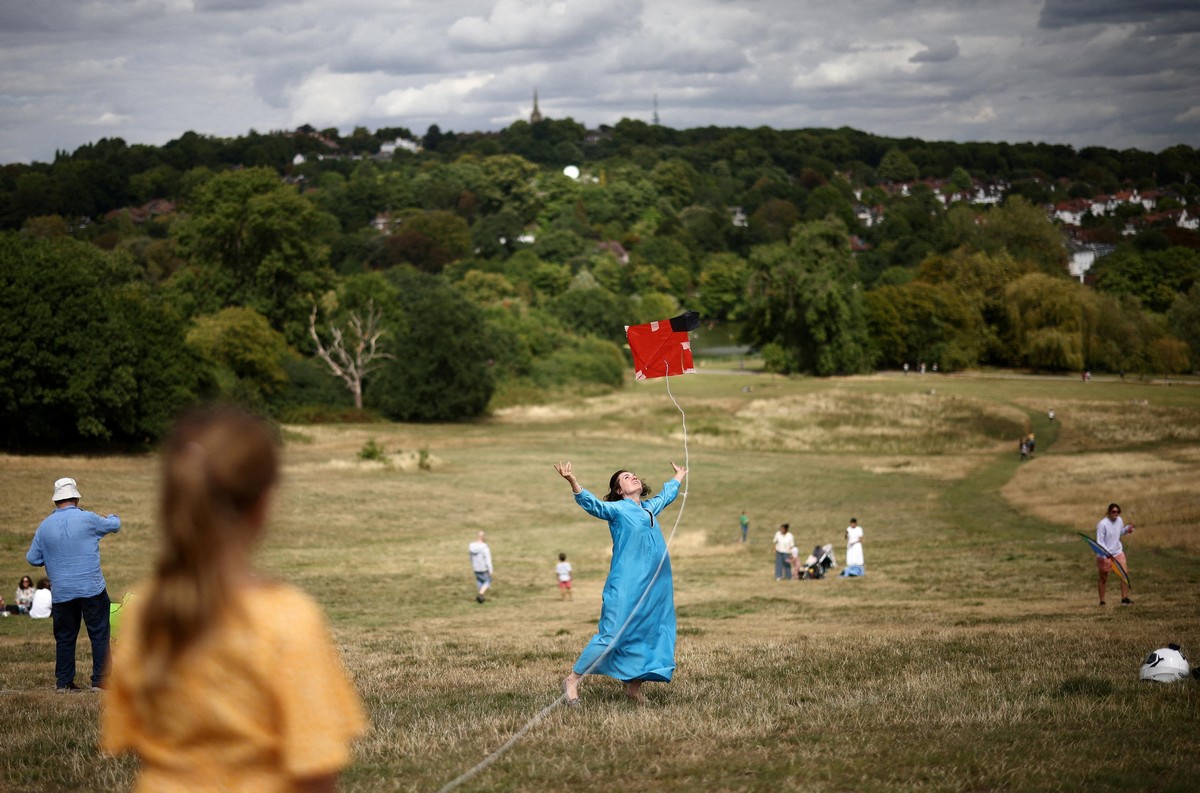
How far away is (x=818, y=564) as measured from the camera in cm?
2992

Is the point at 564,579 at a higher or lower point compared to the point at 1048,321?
lower

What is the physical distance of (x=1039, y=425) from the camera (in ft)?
222

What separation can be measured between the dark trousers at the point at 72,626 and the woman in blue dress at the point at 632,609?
5109 mm

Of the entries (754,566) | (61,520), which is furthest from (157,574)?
(754,566)

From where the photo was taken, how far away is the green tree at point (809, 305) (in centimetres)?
10231

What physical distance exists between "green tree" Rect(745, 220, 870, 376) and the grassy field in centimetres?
3031

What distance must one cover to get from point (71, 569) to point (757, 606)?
14508mm

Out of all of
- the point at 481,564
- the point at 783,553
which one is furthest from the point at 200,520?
the point at 783,553

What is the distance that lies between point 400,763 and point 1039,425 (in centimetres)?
6694

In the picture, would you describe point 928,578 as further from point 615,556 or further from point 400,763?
point 400,763

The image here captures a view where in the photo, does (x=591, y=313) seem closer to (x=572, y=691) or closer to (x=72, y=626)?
(x=72, y=626)

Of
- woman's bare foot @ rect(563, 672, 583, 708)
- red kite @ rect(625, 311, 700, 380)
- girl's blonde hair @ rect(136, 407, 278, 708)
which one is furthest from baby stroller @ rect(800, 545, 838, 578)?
girl's blonde hair @ rect(136, 407, 278, 708)

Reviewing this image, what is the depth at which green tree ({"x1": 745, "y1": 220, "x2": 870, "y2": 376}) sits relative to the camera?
102312 millimetres

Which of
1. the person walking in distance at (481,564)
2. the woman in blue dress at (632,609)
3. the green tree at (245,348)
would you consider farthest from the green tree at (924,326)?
the woman in blue dress at (632,609)
